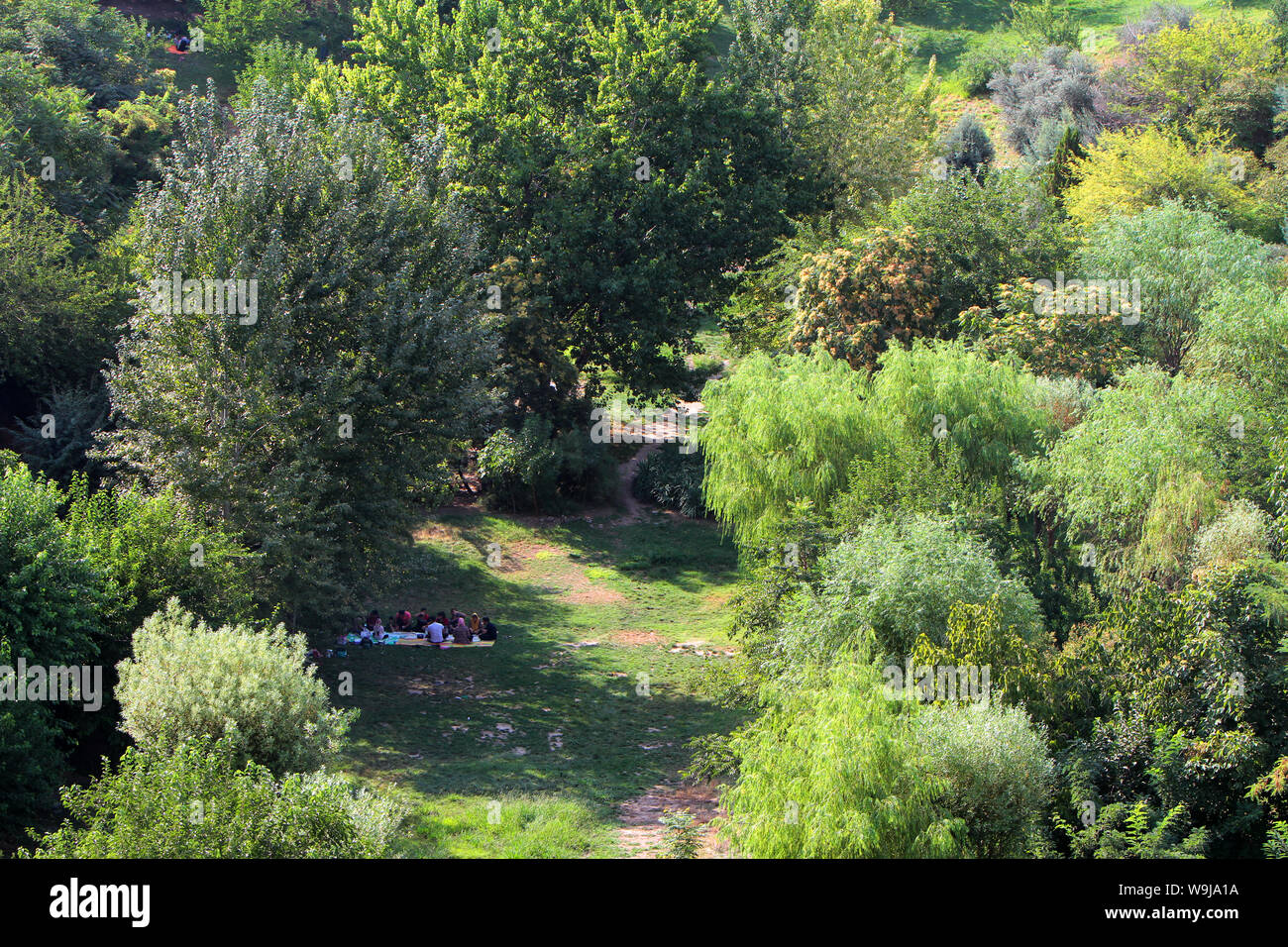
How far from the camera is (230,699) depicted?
18.0 meters

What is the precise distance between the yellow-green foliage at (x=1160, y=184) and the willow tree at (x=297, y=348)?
28.8m

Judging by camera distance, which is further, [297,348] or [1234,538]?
[297,348]

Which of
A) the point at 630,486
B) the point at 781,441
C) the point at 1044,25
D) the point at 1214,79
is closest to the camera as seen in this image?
the point at 781,441

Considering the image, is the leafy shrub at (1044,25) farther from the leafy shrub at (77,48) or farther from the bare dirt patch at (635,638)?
the bare dirt patch at (635,638)

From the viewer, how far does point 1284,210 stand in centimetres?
4962

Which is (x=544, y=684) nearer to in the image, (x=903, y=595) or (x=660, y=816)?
(x=660, y=816)

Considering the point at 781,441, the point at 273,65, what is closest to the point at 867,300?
the point at 781,441

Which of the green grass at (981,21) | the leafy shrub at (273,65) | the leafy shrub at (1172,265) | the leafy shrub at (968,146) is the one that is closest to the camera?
the leafy shrub at (1172,265)

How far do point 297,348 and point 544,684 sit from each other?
31.7 feet

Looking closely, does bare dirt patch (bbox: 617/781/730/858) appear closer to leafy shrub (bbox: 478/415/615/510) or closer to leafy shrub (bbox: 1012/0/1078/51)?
leafy shrub (bbox: 478/415/615/510)

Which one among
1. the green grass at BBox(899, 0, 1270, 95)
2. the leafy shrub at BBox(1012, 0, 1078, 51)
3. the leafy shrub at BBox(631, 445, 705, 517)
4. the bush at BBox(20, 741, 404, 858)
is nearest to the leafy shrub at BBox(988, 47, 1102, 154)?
the leafy shrub at BBox(1012, 0, 1078, 51)

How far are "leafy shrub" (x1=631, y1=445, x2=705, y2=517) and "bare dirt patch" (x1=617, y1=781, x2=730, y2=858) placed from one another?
20048 mm

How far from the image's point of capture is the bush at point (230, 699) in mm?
17953

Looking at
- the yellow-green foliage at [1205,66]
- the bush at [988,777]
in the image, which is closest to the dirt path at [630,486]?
the bush at [988,777]
